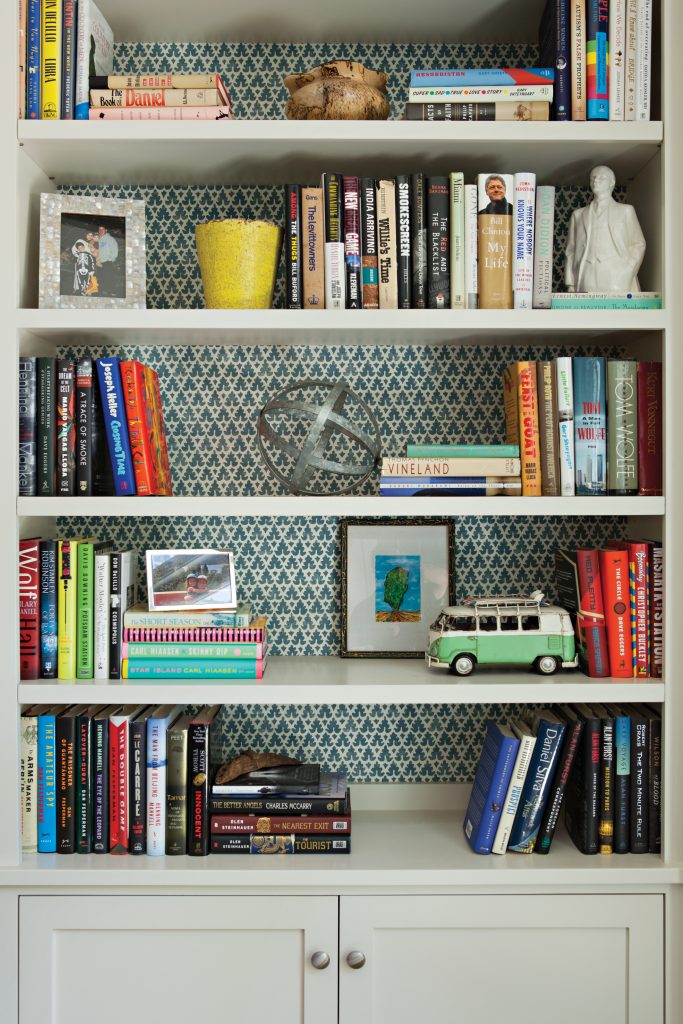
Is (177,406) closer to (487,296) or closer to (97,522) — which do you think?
(97,522)

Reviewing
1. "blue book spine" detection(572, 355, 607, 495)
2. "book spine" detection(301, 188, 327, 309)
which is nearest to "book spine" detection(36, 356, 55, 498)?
"book spine" detection(301, 188, 327, 309)

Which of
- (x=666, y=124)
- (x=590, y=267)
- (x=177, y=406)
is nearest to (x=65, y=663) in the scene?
(x=177, y=406)

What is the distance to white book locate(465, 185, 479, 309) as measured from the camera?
5.31 feet

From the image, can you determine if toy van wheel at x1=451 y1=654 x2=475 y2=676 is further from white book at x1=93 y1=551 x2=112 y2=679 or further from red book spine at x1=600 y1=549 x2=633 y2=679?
white book at x1=93 y1=551 x2=112 y2=679

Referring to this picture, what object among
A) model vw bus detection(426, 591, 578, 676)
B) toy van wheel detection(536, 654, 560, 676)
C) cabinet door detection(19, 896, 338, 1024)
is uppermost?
model vw bus detection(426, 591, 578, 676)

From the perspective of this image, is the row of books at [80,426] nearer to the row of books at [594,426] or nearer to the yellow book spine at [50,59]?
the yellow book spine at [50,59]

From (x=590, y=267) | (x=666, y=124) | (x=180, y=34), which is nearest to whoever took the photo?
(x=666, y=124)

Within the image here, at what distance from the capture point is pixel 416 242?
1.63 metres

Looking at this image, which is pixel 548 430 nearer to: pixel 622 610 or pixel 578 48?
pixel 622 610

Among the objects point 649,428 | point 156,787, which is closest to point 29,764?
point 156,787

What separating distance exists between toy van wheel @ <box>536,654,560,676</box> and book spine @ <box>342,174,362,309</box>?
2.54 feet

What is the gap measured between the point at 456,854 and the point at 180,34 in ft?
5.93

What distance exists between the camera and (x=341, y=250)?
1.62 meters

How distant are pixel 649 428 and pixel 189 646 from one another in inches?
38.7
